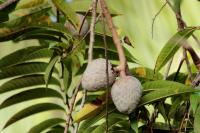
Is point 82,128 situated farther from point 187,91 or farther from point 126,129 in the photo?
point 187,91

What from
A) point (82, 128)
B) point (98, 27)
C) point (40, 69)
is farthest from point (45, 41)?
point (82, 128)

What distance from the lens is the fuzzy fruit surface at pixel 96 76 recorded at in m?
0.73

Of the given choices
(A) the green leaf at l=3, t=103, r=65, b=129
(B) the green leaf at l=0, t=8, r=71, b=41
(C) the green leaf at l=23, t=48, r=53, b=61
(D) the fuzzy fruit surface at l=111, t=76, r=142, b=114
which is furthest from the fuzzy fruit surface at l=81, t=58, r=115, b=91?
(A) the green leaf at l=3, t=103, r=65, b=129

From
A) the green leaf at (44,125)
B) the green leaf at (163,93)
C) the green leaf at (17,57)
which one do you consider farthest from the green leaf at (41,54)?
the green leaf at (163,93)

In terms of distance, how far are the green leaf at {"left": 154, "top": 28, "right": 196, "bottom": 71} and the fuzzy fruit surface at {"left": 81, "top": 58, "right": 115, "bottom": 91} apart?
7.6 inches

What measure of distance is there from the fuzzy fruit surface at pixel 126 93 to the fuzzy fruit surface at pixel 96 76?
0.02 metres

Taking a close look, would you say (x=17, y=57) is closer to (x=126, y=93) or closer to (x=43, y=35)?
(x=43, y=35)

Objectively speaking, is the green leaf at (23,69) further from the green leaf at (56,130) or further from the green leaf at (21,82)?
the green leaf at (56,130)

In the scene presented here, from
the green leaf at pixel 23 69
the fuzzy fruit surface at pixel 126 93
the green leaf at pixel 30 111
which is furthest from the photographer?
the green leaf at pixel 30 111

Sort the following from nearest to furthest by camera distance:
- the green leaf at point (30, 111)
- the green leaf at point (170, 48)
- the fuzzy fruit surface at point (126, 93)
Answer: the fuzzy fruit surface at point (126, 93) → the green leaf at point (170, 48) → the green leaf at point (30, 111)

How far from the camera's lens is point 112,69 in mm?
746

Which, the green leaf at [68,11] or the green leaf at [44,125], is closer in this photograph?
the green leaf at [68,11]

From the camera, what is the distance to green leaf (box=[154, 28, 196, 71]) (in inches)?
36.3

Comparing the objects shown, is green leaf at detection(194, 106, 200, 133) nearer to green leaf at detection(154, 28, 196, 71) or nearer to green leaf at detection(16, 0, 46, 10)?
green leaf at detection(154, 28, 196, 71)
